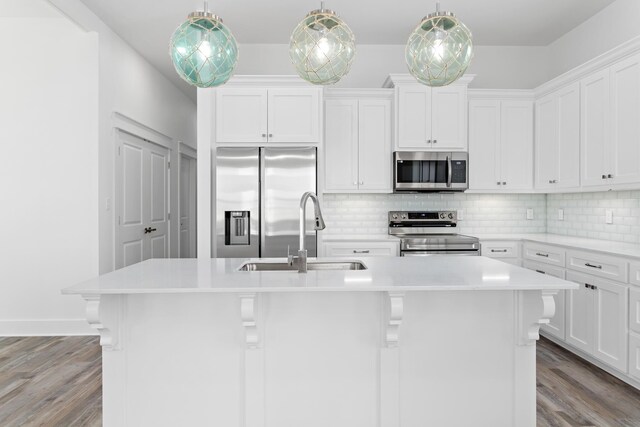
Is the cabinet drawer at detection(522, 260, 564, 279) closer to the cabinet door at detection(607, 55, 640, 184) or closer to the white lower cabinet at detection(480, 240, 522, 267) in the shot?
the white lower cabinet at detection(480, 240, 522, 267)

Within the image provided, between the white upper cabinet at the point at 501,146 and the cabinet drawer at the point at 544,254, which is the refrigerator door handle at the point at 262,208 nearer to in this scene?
the white upper cabinet at the point at 501,146

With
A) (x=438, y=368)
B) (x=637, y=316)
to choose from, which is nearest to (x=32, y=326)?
(x=438, y=368)

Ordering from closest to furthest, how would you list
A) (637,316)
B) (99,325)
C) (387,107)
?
(99,325) < (637,316) < (387,107)

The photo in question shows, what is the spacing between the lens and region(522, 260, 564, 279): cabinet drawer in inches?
135

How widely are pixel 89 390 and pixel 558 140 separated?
443 cm

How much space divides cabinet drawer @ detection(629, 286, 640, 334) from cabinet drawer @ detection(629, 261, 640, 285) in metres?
0.05

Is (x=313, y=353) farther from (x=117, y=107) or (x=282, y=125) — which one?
(x=117, y=107)

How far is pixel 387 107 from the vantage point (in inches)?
168

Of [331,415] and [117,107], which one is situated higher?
[117,107]

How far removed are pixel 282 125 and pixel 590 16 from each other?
3112 mm

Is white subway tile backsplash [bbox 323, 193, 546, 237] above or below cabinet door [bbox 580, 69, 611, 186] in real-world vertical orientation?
below

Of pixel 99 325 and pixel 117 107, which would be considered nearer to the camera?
pixel 99 325

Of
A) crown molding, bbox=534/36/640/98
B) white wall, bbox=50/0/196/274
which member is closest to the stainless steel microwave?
crown molding, bbox=534/36/640/98

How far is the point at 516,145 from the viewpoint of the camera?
4.32 m
